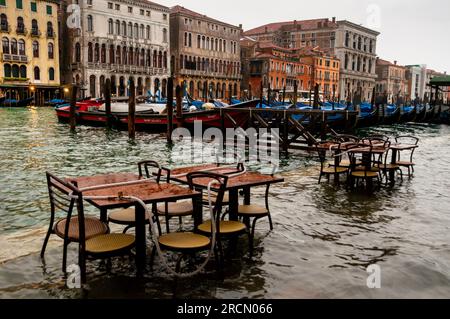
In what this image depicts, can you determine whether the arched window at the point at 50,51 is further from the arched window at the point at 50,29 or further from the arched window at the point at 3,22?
the arched window at the point at 3,22

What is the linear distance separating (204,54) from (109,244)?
171 feet

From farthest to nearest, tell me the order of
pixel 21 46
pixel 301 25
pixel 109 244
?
pixel 301 25 → pixel 21 46 → pixel 109 244

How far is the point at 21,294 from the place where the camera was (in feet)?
10.8

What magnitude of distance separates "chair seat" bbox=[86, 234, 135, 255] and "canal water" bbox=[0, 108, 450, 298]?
296 millimetres

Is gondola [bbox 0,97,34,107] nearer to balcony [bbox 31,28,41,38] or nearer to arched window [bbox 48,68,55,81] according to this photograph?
arched window [bbox 48,68,55,81]

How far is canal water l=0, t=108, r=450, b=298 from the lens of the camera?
3.38m

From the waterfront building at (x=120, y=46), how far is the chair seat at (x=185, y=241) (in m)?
39.2

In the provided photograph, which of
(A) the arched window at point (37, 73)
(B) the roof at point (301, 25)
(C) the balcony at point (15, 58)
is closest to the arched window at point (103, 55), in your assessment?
(A) the arched window at point (37, 73)

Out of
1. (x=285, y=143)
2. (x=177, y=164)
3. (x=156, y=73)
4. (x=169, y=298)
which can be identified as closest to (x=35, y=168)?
(x=177, y=164)

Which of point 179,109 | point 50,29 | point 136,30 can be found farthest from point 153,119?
point 136,30

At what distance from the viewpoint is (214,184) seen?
402cm

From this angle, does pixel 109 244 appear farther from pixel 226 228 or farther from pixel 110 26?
pixel 110 26

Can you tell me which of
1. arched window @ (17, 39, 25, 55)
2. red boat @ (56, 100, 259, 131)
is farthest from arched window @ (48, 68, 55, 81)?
red boat @ (56, 100, 259, 131)

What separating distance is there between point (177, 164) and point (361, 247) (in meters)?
7.79
